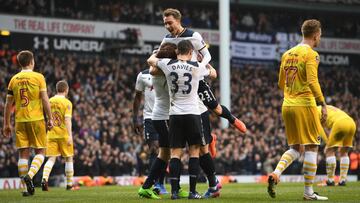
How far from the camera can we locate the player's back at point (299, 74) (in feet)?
36.9

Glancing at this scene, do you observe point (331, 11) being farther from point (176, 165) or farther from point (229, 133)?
point (176, 165)

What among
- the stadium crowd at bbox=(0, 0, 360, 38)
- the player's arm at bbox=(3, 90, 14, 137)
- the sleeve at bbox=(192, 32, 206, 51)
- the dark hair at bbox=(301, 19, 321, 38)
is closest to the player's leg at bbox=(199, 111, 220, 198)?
the sleeve at bbox=(192, 32, 206, 51)

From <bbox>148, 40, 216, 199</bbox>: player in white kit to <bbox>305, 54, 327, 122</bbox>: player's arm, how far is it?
151cm

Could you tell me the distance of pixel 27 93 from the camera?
13953mm

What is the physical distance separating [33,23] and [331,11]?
62.9 feet

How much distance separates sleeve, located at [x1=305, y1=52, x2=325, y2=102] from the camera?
→ 35.8 ft

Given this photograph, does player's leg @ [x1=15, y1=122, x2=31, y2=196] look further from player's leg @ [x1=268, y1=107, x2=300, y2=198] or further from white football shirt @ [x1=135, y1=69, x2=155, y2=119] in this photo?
player's leg @ [x1=268, y1=107, x2=300, y2=198]

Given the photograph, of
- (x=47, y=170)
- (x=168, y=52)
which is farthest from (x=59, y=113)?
(x=168, y=52)

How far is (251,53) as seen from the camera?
4125 centimetres

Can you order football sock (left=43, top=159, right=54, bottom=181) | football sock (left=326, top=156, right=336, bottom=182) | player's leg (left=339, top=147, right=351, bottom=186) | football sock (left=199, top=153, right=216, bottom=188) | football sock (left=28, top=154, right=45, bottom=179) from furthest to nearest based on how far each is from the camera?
player's leg (left=339, top=147, right=351, bottom=186) < football sock (left=326, top=156, right=336, bottom=182) < football sock (left=43, top=159, right=54, bottom=181) < football sock (left=28, top=154, right=45, bottom=179) < football sock (left=199, top=153, right=216, bottom=188)

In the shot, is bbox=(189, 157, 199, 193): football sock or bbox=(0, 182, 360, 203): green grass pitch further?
bbox=(0, 182, 360, 203): green grass pitch

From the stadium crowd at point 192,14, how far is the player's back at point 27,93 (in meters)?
21.4

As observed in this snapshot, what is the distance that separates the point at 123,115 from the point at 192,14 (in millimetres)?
11691

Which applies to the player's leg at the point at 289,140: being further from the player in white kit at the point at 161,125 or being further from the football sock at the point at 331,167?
the football sock at the point at 331,167
